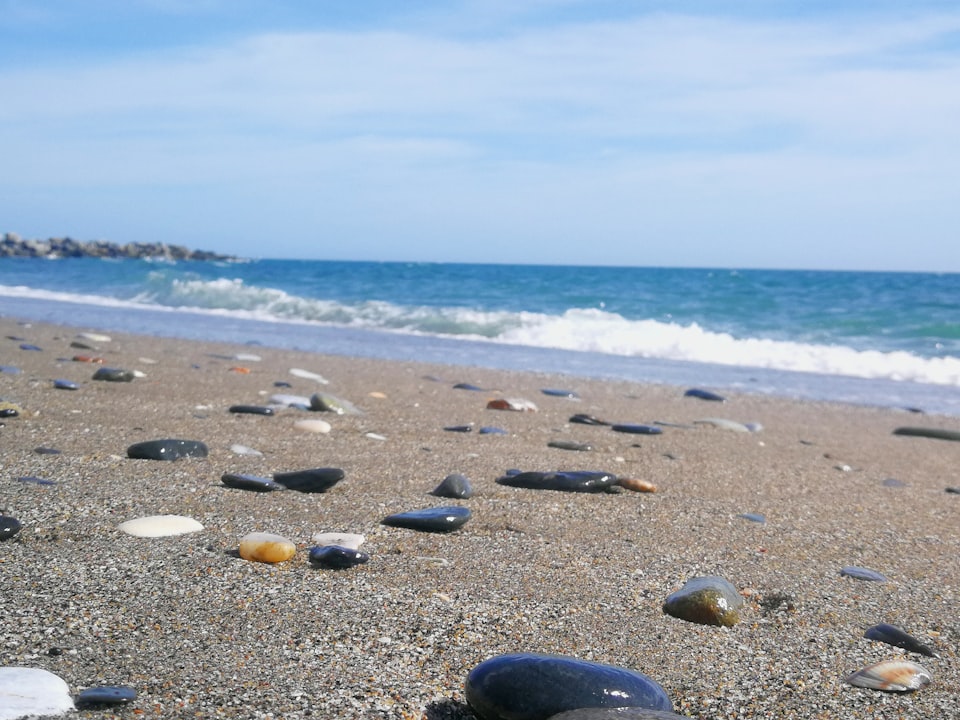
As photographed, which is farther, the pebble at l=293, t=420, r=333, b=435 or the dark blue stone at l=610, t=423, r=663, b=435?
the dark blue stone at l=610, t=423, r=663, b=435

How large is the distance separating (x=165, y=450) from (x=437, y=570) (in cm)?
148

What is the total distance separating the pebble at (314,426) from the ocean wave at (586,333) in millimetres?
7701

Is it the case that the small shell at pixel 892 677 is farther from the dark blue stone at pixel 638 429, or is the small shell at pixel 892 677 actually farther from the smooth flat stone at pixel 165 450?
the dark blue stone at pixel 638 429

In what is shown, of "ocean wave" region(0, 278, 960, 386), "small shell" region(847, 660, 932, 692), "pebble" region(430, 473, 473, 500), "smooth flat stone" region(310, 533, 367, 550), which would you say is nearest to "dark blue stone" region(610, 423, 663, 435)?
"pebble" region(430, 473, 473, 500)

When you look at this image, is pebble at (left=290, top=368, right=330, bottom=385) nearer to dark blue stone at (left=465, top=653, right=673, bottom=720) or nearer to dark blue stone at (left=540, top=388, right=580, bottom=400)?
dark blue stone at (left=540, top=388, right=580, bottom=400)

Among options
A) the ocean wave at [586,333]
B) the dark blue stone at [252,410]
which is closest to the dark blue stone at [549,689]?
the dark blue stone at [252,410]

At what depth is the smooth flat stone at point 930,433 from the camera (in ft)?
19.3

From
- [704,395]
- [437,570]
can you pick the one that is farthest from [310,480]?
[704,395]

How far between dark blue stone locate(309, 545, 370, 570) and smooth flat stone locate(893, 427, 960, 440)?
4775 mm

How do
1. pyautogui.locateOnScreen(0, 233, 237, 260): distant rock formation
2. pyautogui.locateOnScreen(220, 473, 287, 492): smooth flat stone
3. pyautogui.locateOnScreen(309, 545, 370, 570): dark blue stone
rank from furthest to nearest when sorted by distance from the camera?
1. pyautogui.locateOnScreen(0, 233, 237, 260): distant rock formation
2. pyautogui.locateOnScreen(220, 473, 287, 492): smooth flat stone
3. pyautogui.locateOnScreen(309, 545, 370, 570): dark blue stone

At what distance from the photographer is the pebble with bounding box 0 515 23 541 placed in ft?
7.54

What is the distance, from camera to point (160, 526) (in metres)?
Result: 2.47

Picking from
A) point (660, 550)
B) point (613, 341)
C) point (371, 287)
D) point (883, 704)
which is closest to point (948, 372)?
point (613, 341)

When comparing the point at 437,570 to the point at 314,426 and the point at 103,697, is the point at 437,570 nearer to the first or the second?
the point at 103,697
